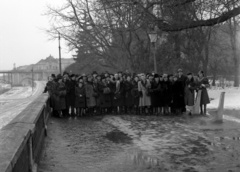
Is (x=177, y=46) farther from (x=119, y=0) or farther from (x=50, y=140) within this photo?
(x=50, y=140)

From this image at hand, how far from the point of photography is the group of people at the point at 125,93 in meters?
16.2

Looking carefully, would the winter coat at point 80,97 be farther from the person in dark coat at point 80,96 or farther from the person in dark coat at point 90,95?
the person in dark coat at point 90,95

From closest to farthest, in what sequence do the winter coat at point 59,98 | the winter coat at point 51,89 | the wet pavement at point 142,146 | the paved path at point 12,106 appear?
the wet pavement at point 142,146 < the winter coat at point 59,98 < the winter coat at point 51,89 < the paved path at point 12,106

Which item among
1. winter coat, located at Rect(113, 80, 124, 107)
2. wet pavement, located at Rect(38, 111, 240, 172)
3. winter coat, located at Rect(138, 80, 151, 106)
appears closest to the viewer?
wet pavement, located at Rect(38, 111, 240, 172)


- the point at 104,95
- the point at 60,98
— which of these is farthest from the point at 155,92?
the point at 60,98

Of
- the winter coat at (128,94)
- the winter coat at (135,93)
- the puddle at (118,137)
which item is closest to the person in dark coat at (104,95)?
the winter coat at (128,94)

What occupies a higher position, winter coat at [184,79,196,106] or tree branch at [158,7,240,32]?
tree branch at [158,7,240,32]

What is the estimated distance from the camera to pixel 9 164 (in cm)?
343

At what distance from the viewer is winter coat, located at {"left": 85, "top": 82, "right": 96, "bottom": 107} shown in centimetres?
1639

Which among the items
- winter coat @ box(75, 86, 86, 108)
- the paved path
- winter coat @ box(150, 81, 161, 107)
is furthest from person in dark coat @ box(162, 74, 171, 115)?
the paved path

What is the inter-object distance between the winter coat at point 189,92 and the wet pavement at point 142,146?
7.66 feet

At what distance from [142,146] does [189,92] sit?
756cm

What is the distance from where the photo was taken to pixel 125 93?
55.3 feet

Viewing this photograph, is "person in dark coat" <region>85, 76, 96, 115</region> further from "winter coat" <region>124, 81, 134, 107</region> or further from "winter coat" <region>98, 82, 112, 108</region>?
"winter coat" <region>124, 81, 134, 107</region>
